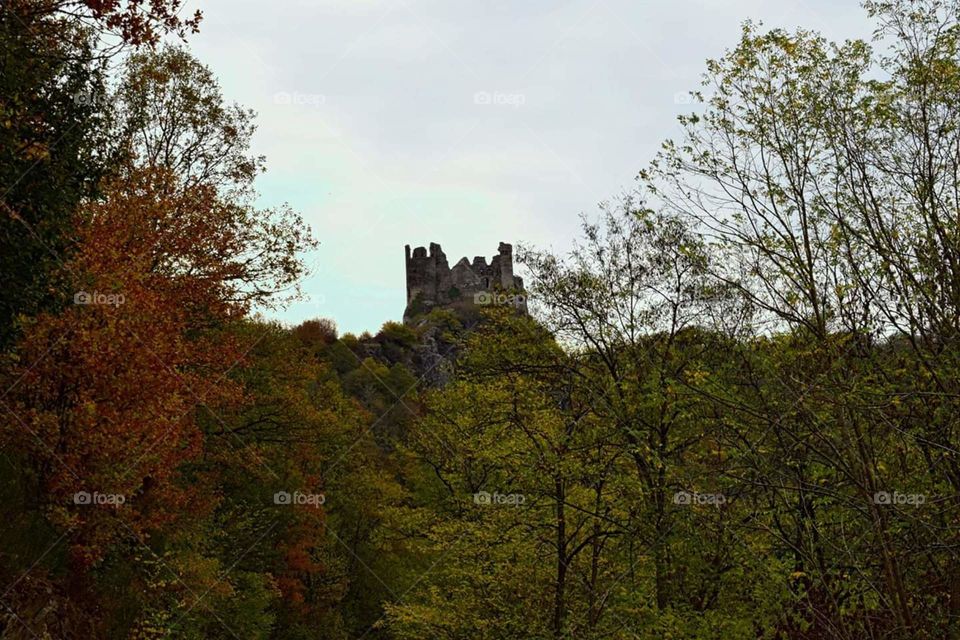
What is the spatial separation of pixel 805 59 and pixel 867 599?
709cm

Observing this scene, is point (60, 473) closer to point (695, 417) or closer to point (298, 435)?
point (695, 417)

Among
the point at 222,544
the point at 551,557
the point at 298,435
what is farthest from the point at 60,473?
the point at 222,544

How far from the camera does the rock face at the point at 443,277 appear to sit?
11894 cm

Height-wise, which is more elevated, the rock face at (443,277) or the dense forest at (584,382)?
the rock face at (443,277)

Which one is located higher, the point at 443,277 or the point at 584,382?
the point at 443,277

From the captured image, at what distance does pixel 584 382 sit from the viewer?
1808 centimetres

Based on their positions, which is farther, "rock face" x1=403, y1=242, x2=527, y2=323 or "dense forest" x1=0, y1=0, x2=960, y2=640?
"rock face" x1=403, y1=242, x2=527, y2=323

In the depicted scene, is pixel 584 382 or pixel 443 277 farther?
pixel 443 277

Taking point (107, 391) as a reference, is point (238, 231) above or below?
above

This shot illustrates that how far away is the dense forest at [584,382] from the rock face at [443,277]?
90540 mm

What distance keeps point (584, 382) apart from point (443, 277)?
106729 mm

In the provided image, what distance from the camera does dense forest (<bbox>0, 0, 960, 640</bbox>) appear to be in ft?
33.5

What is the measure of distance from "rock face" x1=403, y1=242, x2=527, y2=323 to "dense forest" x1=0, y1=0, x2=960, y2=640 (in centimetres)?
9054

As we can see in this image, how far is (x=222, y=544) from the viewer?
2945 cm
